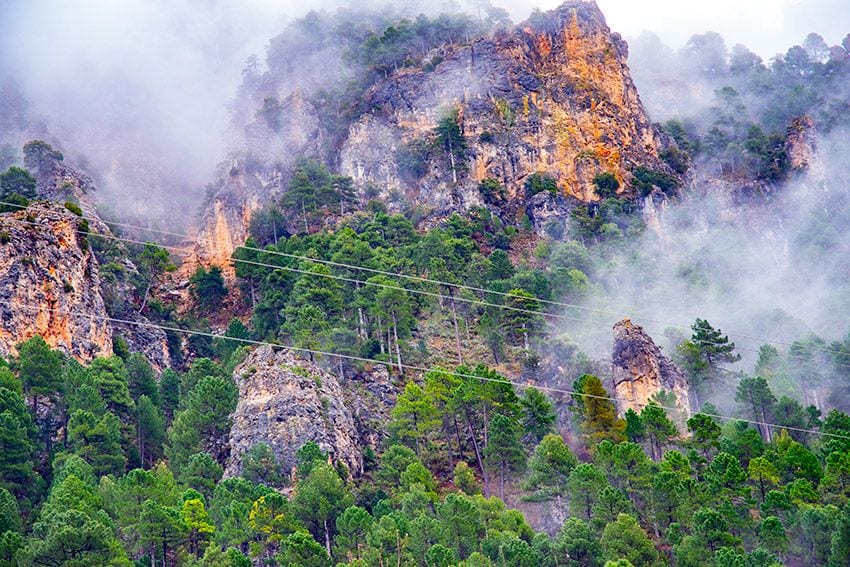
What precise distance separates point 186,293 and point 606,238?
38854mm

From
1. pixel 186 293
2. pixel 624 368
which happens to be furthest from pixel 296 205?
pixel 624 368

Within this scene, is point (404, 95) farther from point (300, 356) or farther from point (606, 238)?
point (300, 356)

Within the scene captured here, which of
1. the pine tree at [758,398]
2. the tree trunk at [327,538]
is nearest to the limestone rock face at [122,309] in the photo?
the tree trunk at [327,538]

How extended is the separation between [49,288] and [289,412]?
22113 mm

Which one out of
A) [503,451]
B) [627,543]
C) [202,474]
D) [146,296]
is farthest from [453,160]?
[627,543]

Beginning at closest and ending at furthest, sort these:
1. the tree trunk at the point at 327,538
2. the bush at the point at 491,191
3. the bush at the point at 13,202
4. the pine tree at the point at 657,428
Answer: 1. the tree trunk at the point at 327,538
2. the pine tree at the point at 657,428
3. the bush at the point at 13,202
4. the bush at the point at 491,191

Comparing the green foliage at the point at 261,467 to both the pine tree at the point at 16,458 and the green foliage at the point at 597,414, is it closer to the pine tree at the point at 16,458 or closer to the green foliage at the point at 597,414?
the pine tree at the point at 16,458

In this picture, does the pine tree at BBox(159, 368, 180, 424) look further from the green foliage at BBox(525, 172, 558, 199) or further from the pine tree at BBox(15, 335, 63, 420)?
the green foliage at BBox(525, 172, 558, 199)

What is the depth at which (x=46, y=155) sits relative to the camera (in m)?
110

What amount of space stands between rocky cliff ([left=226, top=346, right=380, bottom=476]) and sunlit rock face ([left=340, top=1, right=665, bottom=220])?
36213mm

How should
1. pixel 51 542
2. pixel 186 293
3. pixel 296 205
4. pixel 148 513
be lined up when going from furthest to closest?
pixel 296 205 → pixel 186 293 → pixel 148 513 → pixel 51 542

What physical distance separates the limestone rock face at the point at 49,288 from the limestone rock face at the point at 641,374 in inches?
1440

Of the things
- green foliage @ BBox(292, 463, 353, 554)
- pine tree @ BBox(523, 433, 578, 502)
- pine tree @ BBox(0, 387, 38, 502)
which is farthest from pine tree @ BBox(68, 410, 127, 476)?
pine tree @ BBox(523, 433, 578, 502)

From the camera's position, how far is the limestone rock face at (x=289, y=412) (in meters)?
63.7
